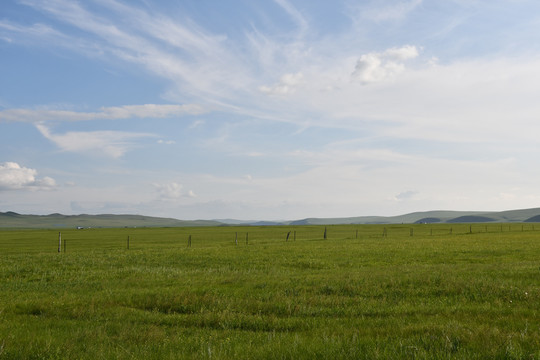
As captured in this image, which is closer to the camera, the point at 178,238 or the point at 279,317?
the point at 279,317

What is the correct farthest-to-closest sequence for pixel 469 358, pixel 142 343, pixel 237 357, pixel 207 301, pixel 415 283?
pixel 415 283 < pixel 207 301 < pixel 142 343 < pixel 237 357 < pixel 469 358

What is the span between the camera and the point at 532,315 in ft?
39.0

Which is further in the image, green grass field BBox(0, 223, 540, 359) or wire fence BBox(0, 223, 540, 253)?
wire fence BBox(0, 223, 540, 253)

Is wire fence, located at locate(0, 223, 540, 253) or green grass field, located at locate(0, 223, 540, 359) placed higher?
green grass field, located at locate(0, 223, 540, 359)

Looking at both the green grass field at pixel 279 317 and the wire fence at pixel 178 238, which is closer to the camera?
the green grass field at pixel 279 317

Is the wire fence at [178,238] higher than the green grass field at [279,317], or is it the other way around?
the green grass field at [279,317]

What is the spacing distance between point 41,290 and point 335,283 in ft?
44.4

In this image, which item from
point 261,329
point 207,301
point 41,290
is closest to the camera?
point 261,329

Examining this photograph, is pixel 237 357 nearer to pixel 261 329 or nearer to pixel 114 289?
pixel 261 329

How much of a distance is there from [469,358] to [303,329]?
14.7 ft

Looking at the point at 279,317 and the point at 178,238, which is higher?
the point at 279,317

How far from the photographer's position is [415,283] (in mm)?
17891

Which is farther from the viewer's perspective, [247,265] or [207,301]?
[247,265]

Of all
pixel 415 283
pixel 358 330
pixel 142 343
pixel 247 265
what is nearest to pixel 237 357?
pixel 142 343
